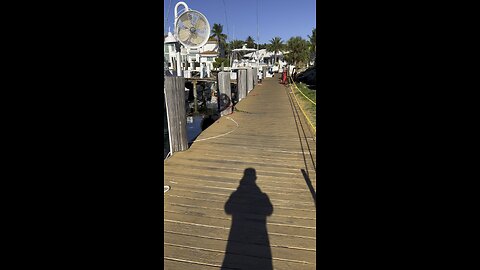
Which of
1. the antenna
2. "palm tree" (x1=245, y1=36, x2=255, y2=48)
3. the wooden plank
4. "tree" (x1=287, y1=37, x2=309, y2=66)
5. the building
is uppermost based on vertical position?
"palm tree" (x1=245, y1=36, x2=255, y2=48)

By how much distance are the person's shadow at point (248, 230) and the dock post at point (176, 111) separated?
2173 mm

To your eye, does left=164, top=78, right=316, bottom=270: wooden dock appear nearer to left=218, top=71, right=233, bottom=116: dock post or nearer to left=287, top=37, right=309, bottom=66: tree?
left=218, top=71, right=233, bottom=116: dock post

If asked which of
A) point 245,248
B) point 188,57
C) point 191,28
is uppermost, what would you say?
point 188,57

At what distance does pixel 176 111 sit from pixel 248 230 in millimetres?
3448

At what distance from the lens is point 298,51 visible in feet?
253

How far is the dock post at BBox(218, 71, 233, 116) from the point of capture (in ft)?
38.0

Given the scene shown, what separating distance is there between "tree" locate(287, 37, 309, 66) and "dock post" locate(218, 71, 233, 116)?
6754 centimetres

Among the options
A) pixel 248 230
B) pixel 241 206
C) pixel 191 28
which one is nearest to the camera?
pixel 248 230

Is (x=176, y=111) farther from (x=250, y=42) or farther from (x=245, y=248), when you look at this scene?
(x=250, y=42)

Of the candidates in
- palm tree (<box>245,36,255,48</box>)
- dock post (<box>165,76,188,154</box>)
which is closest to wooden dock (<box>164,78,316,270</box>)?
dock post (<box>165,76,188,154</box>)

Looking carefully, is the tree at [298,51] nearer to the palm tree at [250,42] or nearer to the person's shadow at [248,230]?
the palm tree at [250,42]

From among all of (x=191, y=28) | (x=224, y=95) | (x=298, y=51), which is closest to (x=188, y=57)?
(x=191, y=28)
